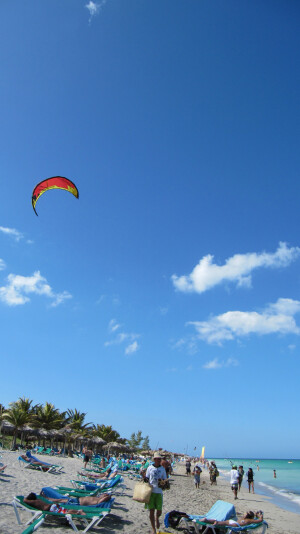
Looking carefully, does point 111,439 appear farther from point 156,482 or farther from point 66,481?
point 156,482

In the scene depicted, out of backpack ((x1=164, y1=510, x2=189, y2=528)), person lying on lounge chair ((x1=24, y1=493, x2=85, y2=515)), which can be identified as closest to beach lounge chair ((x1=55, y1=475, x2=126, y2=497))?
person lying on lounge chair ((x1=24, y1=493, x2=85, y2=515))

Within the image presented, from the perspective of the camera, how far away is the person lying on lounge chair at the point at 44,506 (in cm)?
559

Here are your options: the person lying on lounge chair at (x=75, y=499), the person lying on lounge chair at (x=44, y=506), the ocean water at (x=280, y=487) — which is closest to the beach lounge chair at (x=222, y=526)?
the person lying on lounge chair at (x=75, y=499)

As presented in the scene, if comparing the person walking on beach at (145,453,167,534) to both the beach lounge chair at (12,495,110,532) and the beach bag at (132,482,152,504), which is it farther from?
the beach lounge chair at (12,495,110,532)

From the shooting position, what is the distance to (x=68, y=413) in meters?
38.7

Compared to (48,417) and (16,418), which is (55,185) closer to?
(16,418)

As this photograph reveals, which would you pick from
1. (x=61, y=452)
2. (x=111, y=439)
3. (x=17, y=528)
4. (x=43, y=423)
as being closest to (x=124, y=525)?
(x=17, y=528)

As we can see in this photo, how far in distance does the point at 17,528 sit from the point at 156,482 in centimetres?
233

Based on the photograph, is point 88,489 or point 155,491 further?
point 88,489

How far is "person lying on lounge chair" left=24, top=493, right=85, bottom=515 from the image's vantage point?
559cm

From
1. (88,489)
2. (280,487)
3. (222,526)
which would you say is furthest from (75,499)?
(280,487)

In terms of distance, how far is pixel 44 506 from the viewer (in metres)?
5.65

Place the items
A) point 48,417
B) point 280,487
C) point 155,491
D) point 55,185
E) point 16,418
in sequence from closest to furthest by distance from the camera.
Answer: point 155,491
point 55,185
point 16,418
point 280,487
point 48,417

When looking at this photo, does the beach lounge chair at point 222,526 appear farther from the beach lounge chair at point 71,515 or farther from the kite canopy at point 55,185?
the kite canopy at point 55,185
